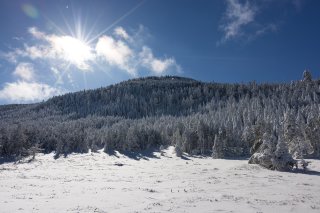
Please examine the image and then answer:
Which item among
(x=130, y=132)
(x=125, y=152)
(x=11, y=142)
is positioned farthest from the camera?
(x=130, y=132)

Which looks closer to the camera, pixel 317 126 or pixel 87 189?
pixel 87 189

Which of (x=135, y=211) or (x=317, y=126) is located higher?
(x=317, y=126)

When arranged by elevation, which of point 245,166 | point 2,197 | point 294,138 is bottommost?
point 2,197

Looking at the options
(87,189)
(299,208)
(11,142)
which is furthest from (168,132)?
(299,208)

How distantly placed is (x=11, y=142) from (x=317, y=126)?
10881cm

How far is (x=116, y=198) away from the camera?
113 ft

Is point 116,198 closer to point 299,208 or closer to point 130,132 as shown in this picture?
point 299,208

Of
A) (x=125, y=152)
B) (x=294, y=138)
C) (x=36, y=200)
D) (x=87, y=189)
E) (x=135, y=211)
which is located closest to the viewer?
(x=135, y=211)

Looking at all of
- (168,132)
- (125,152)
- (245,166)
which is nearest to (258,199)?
(245,166)

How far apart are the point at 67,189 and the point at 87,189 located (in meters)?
2.71

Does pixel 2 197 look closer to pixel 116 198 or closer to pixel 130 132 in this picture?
pixel 116 198

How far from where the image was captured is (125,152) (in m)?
130

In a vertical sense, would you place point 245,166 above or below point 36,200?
above

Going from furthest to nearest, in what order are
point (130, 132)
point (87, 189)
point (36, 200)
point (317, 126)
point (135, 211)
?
point (130, 132)
point (317, 126)
point (87, 189)
point (36, 200)
point (135, 211)
